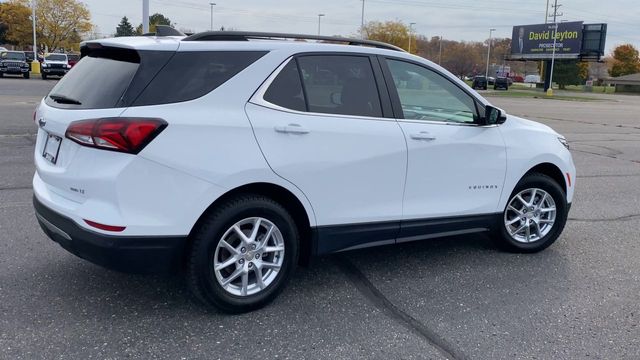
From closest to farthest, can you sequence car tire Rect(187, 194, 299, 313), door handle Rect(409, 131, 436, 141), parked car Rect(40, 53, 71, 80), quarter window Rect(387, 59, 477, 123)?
car tire Rect(187, 194, 299, 313), door handle Rect(409, 131, 436, 141), quarter window Rect(387, 59, 477, 123), parked car Rect(40, 53, 71, 80)

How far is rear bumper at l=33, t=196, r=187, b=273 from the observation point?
11.0 feet

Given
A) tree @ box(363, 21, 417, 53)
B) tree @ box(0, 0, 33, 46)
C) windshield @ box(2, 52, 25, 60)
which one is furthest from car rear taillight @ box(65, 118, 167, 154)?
tree @ box(0, 0, 33, 46)

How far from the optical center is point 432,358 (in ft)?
11.1

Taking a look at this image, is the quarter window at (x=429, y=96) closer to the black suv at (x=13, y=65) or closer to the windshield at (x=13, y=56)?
the black suv at (x=13, y=65)

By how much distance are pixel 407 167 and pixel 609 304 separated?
5.79 ft

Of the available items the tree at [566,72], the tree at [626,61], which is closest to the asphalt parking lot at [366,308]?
the tree at [566,72]

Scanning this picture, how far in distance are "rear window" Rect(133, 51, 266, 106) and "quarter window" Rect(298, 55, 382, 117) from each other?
41cm

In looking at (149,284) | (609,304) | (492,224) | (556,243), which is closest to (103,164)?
(149,284)

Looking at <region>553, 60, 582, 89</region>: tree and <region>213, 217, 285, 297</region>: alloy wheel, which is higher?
<region>553, 60, 582, 89</region>: tree

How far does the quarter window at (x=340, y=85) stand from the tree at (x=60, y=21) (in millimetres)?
76846

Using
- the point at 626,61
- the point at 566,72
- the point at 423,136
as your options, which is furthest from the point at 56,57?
the point at 626,61

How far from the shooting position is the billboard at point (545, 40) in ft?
229

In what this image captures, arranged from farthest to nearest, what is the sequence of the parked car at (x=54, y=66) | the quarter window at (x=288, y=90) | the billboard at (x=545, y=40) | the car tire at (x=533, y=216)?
the billboard at (x=545, y=40), the parked car at (x=54, y=66), the car tire at (x=533, y=216), the quarter window at (x=288, y=90)

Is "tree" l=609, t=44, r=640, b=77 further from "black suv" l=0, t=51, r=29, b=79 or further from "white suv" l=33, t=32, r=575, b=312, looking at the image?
"white suv" l=33, t=32, r=575, b=312
